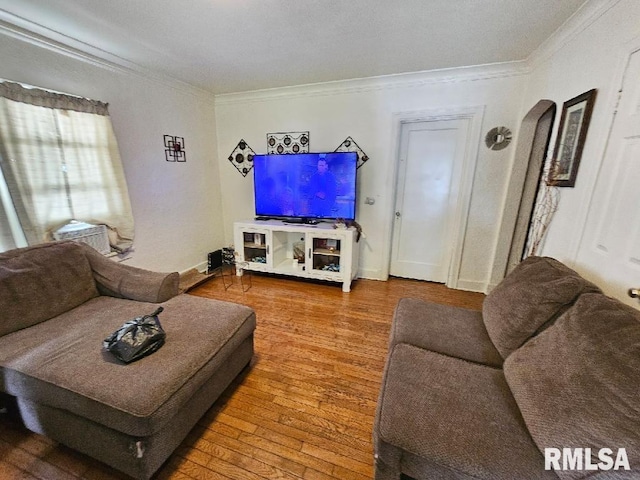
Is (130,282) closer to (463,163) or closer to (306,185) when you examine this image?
(306,185)

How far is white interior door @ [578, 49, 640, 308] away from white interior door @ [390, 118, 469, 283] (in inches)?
61.5

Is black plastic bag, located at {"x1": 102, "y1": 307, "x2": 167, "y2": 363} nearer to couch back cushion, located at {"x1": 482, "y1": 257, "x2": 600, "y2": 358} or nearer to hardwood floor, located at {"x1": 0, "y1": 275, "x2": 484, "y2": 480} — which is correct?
hardwood floor, located at {"x1": 0, "y1": 275, "x2": 484, "y2": 480}

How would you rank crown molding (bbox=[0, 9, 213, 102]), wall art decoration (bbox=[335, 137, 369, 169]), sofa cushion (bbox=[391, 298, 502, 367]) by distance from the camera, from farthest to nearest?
wall art decoration (bbox=[335, 137, 369, 169]) → crown molding (bbox=[0, 9, 213, 102]) → sofa cushion (bbox=[391, 298, 502, 367])

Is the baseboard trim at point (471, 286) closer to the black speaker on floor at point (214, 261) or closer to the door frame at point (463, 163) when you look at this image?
the door frame at point (463, 163)

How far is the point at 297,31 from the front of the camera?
76.5 inches

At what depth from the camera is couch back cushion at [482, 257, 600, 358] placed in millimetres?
1217

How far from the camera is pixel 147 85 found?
2.71 meters

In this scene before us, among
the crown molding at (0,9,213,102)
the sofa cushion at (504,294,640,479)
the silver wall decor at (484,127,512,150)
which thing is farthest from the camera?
the silver wall decor at (484,127,512,150)

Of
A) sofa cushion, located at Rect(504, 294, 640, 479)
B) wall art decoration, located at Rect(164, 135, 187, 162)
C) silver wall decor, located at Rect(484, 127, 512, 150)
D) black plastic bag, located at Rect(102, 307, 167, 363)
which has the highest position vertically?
silver wall decor, located at Rect(484, 127, 512, 150)

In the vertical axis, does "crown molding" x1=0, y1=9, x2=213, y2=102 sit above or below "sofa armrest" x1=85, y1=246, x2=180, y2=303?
above

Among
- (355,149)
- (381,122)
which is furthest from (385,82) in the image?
(355,149)

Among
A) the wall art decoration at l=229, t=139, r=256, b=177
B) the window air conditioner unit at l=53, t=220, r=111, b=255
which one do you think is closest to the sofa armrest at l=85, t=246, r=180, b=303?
the window air conditioner unit at l=53, t=220, r=111, b=255

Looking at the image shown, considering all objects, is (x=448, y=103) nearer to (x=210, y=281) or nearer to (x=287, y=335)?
(x=287, y=335)

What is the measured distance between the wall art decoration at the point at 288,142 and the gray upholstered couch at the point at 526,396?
8.87 ft
